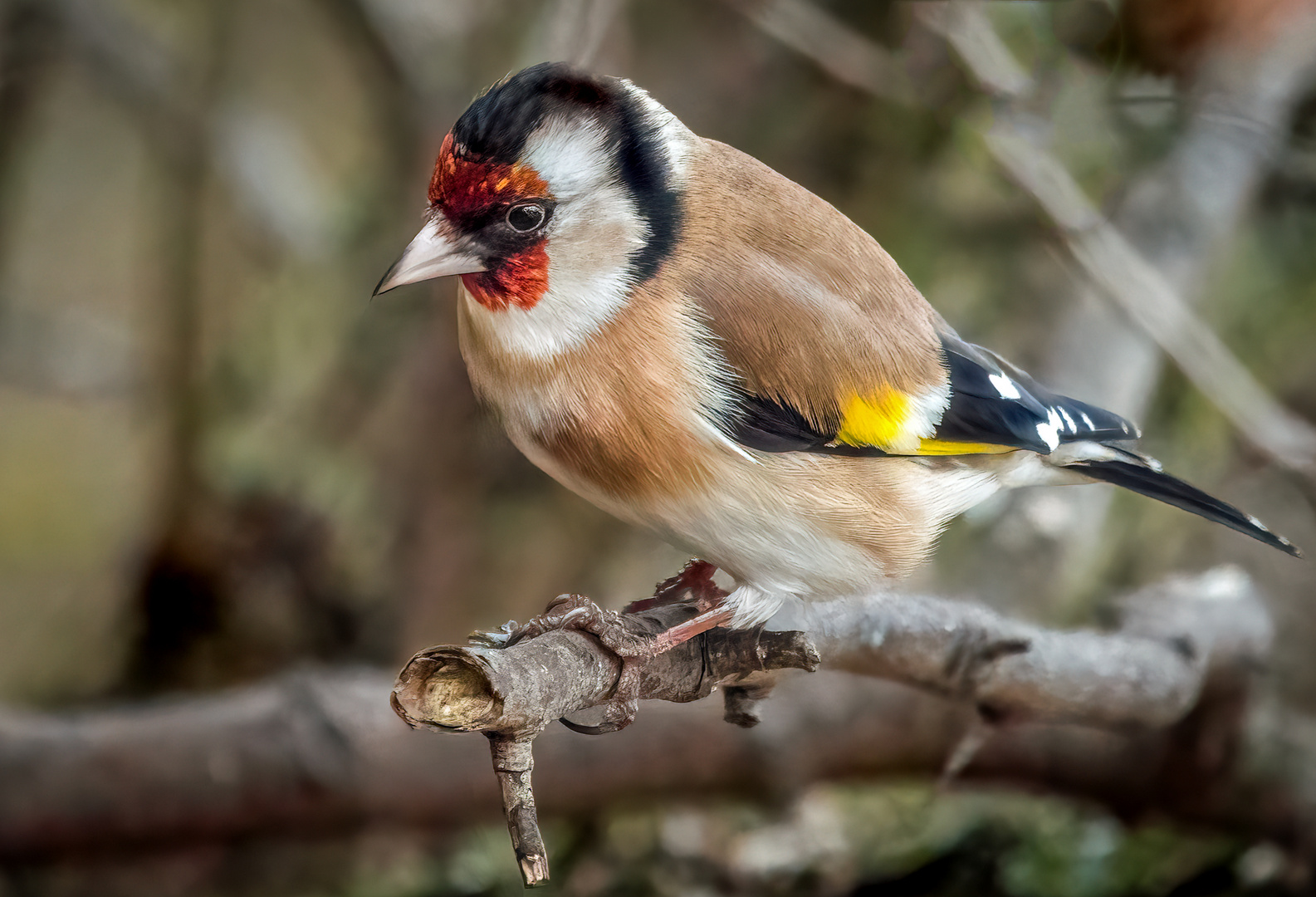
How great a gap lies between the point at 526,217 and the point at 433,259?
0.29ft

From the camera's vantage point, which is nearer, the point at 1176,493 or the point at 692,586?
the point at 1176,493

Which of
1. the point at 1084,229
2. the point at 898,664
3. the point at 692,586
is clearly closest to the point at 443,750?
the point at 692,586

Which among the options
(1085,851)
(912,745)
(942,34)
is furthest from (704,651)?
(1085,851)

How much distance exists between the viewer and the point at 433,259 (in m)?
0.82

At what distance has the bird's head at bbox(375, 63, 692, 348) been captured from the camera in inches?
32.3

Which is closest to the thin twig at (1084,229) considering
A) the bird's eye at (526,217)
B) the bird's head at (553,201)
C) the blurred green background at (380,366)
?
the blurred green background at (380,366)

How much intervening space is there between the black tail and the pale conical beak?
0.67 meters

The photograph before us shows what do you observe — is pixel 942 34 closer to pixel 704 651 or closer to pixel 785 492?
pixel 785 492

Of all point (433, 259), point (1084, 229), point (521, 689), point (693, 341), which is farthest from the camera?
point (1084, 229)

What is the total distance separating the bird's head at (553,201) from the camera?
82cm

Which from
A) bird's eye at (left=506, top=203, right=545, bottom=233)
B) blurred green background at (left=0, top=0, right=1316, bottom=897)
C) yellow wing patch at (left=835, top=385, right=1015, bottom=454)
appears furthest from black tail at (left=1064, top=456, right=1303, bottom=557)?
blurred green background at (left=0, top=0, right=1316, bottom=897)

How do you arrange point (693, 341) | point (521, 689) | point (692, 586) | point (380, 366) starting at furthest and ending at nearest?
point (380, 366)
point (692, 586)
point (693, 341)
point (521, 689)

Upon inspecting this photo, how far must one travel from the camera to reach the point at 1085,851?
185cm

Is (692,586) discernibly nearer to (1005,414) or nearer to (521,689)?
(1005,414)
